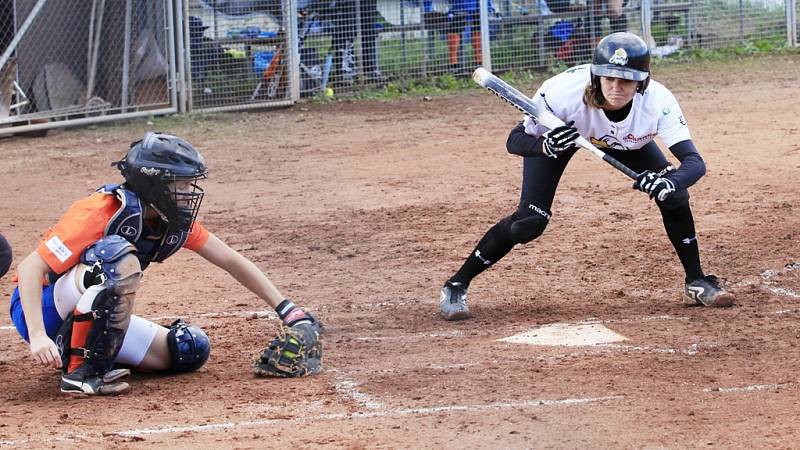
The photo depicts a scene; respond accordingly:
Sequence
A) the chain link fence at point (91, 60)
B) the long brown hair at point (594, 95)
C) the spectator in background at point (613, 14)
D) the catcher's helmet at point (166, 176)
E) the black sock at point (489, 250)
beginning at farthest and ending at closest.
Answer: the spectator in background at point (613, 14), the chain link fence at point (91, 60), the black sock at point (489, 250), the long brown hair at point (594, 95), the catcher's helmet at point (166, 176)

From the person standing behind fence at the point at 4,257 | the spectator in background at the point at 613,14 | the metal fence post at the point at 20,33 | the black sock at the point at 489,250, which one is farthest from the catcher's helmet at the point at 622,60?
the spectator in background at the point at 613,14

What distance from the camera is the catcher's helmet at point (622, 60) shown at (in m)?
5.68

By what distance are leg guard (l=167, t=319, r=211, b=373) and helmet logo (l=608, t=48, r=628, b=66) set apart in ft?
7.86

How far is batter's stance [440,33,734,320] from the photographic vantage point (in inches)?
225

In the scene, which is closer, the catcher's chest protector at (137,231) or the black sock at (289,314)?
the catcher's chest protector at (137,231)

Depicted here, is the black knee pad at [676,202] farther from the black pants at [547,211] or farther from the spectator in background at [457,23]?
the spectator in background at [457,23]

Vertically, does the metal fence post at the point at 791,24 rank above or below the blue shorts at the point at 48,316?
above

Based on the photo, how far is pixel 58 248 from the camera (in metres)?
4.71

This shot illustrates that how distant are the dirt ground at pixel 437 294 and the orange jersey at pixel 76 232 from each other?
64 centimetres

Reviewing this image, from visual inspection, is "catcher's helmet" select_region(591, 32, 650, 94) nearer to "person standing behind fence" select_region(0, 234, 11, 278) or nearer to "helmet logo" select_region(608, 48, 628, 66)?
"helmet logo" select_region(608, 48, 628, 66)

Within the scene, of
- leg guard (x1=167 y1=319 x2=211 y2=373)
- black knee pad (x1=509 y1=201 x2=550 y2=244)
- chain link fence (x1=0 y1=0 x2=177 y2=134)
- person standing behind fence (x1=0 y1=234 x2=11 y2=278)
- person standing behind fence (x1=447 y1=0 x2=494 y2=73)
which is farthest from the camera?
person standing behind fence (x1=447 y1=0 x2=494 y2=73)

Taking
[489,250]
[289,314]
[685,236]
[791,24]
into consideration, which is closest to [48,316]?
[289,314]

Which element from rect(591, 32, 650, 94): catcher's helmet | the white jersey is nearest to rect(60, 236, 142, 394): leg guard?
the white jersey

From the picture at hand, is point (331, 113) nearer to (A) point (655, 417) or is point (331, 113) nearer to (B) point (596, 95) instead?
(B) point (596, 95)
